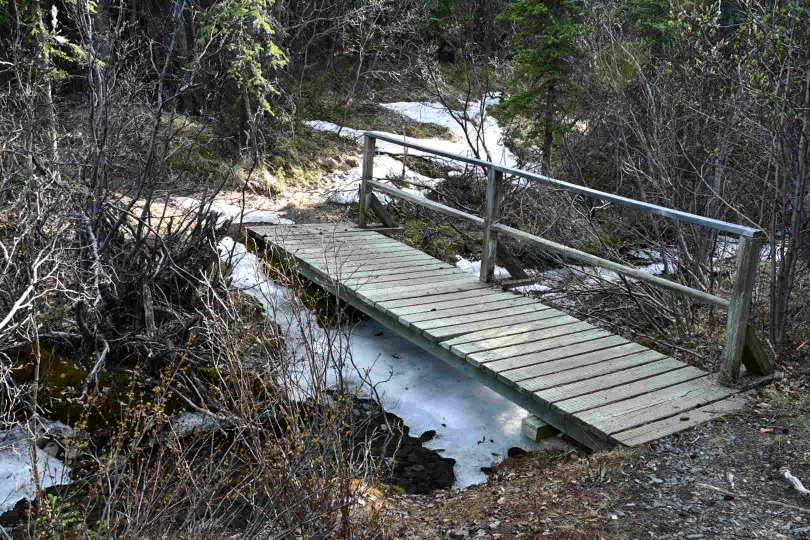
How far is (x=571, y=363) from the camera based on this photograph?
209 inches

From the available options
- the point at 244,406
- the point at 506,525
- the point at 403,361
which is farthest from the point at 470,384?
the point at 244,406

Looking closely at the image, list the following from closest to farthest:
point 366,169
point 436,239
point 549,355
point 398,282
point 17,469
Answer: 1. point 17,469
2. point 549,355
3. point 398,282
4. point 366,169
5. point 436,239

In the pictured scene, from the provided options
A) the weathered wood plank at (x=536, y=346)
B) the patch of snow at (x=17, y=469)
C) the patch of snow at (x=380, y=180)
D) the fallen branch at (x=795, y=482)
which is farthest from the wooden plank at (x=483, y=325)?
the patch of snow at (x=380, y=180)

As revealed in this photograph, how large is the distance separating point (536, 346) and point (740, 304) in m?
1.44

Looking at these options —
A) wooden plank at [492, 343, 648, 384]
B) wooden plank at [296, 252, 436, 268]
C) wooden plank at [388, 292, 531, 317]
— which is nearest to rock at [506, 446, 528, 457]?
wooden plank at [492, 343, 648, 384]

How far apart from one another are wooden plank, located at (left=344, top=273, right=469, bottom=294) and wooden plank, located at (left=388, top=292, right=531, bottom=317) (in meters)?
0.44

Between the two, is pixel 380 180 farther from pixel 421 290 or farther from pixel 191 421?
pixel 191 421

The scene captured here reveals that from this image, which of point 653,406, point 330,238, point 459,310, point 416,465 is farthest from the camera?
point 330,238

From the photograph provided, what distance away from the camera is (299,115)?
14.4 metres

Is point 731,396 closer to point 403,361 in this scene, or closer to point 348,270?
point 403,361

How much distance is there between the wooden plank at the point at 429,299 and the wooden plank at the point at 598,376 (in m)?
1.60

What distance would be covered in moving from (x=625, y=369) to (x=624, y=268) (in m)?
0.71

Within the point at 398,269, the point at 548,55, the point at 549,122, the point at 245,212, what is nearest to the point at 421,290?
the point at 398,269

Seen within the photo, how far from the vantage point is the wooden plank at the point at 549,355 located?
5.18 meters
